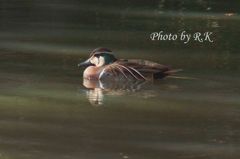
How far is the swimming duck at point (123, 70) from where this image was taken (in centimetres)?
1347

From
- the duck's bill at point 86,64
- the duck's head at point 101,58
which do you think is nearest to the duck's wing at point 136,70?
the duck's head at point 101,58

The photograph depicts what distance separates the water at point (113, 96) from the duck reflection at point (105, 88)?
0.01 meters

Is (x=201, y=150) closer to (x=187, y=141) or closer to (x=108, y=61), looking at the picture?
(x=187, y=141)

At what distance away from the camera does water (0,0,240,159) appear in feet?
30.6

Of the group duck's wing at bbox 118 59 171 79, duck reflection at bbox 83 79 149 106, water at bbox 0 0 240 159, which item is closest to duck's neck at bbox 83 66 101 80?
duck reflection at bbox 83 79 149 106

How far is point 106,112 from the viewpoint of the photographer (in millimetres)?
11023

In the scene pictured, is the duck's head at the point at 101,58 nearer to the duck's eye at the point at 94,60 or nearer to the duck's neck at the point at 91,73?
the duck's eye at the point at 94,60

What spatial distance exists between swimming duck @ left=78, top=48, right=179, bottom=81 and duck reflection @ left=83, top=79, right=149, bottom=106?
11cm

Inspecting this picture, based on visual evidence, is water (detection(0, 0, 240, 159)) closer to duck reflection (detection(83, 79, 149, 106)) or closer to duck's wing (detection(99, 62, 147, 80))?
duck reflection (detection(83, 79, 149, 106))

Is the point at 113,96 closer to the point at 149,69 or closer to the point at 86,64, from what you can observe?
the point at 149,69

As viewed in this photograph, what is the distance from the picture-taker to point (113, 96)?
12.2 meters

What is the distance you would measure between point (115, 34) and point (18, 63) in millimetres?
4639

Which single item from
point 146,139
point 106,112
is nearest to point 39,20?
point 106,112

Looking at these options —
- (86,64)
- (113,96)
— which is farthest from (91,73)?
(113,96)
